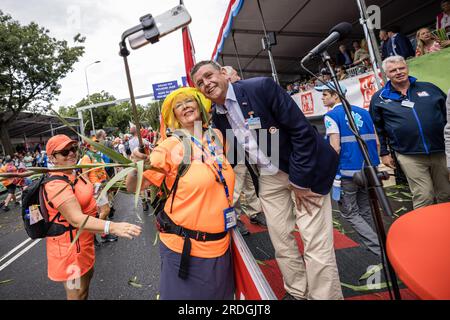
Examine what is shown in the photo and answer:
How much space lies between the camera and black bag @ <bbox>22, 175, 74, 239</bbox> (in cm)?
198

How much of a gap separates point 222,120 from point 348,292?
196cm

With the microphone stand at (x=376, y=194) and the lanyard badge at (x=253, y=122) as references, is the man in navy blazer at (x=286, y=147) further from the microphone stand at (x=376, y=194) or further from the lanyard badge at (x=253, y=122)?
the microphone stand at (x=376, y=194)

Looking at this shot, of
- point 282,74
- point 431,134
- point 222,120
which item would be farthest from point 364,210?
point 282,74

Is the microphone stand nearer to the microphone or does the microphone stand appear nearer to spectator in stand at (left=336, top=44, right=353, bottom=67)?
the microphone

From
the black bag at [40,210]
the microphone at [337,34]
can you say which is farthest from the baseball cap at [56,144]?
the microphone at [337,34]

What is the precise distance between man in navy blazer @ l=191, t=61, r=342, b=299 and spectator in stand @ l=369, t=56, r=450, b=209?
161 centimetres

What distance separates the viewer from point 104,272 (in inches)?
137

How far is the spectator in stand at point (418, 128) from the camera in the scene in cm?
279

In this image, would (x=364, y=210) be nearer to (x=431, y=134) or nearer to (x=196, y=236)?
(x=431, y=134)

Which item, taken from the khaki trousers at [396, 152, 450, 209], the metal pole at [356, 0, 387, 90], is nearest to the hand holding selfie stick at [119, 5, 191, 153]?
the khaki trousers at [396, 152, 450, 209]

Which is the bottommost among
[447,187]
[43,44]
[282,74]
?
[447,187]

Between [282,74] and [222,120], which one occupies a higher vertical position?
[282,74]

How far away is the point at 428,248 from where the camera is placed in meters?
1.02
